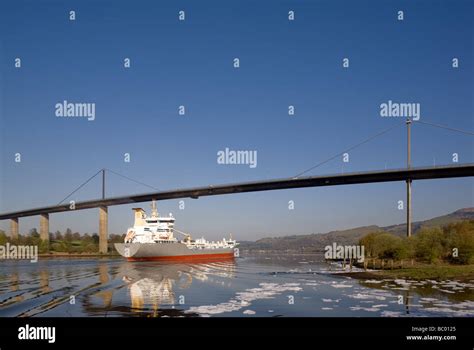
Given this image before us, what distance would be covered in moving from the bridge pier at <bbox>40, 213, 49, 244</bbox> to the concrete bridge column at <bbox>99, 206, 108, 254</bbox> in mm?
7483

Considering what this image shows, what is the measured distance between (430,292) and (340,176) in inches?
1477

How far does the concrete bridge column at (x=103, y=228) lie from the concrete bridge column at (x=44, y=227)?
748 centimetres

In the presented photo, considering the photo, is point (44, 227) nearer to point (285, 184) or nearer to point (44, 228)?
point (44, 228)

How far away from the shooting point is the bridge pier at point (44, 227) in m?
63.2

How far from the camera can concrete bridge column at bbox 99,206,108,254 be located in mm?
65150

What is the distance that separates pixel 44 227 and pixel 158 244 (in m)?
22.2

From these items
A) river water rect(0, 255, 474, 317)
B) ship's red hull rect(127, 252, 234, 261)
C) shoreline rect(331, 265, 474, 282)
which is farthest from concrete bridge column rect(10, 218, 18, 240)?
shoreline rect(331, 265, 474, 282)

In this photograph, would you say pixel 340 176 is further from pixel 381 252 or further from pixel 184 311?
pixel 184 311

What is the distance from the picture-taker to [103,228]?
6550 centimetres

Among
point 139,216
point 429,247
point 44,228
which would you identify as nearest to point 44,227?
point 44,228

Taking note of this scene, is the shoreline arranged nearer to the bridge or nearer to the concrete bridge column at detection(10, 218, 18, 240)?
the bridge

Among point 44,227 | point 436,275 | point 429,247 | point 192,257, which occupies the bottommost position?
point 192,257

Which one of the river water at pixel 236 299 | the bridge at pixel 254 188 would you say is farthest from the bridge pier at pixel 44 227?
the river water at pixel 236 299
